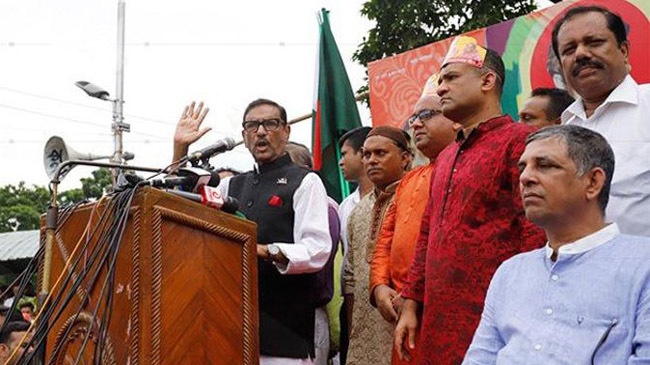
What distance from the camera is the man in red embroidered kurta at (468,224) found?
3180 mm

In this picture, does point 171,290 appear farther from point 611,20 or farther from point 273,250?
point 611,20

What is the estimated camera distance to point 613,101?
127 inches

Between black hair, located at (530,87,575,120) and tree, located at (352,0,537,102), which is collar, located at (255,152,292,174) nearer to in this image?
black hair, located at (530,87,575,120)

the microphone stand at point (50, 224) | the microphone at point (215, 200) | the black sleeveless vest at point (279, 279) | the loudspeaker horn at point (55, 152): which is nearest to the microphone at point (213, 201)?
the microphone at point (215, 200)

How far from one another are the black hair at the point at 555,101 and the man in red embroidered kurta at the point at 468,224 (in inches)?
43.6

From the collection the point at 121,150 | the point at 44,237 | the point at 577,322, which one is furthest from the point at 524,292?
the point at 121,150

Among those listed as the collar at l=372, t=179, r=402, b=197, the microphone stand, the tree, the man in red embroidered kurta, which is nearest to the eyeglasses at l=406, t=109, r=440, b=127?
the collar at l=372, t=179, r=402, b=197

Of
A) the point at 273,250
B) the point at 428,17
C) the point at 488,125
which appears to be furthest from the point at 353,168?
the point at 428,17

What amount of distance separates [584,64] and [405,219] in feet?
3.87

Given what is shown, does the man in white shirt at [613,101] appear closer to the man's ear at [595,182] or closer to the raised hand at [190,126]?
the man's ear at [595,182]

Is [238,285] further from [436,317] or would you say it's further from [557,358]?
[557,358]

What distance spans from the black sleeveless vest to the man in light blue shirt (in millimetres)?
1480

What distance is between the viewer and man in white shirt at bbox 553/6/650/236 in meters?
3.05

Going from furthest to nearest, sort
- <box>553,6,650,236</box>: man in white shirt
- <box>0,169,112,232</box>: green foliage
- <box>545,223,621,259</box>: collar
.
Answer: <box>0,169,112,232</box>: green foliage → <box>553,6,650,236</box>: man in white shirt → <box>545,223,621,259</box>: collar
